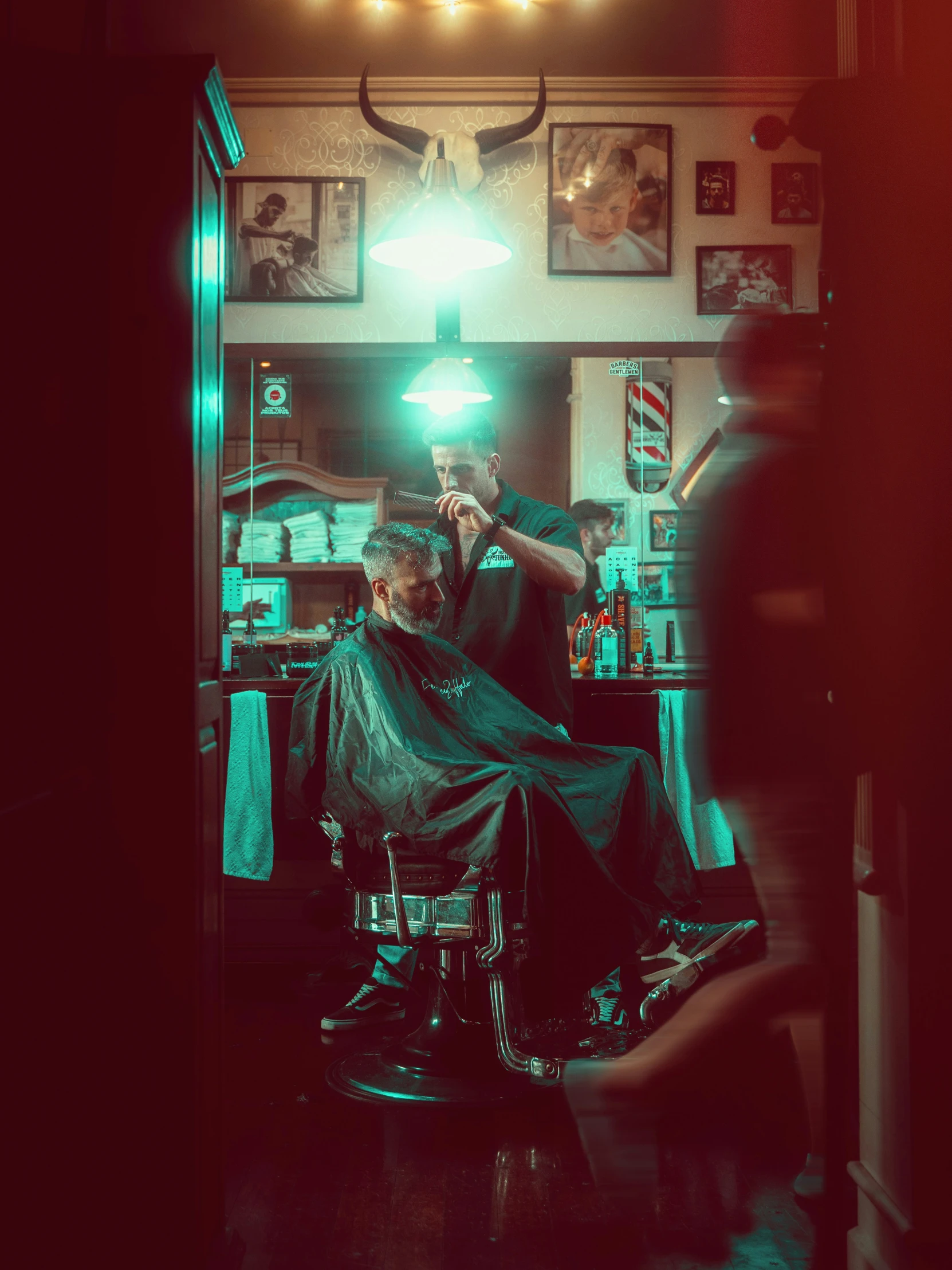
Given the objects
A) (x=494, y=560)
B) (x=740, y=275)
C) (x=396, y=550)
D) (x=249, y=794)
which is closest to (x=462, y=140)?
(x=740, y=275)

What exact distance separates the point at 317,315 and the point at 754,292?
1457mm

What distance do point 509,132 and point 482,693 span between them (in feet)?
6.09

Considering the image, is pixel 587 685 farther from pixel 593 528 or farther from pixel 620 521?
pixel 620 521

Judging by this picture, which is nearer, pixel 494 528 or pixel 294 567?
pixel 494 528

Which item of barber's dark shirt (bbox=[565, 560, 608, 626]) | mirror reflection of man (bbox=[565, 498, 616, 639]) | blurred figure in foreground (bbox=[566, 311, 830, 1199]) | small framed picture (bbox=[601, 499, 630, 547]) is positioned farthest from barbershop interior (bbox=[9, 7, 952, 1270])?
small framed picture (bbox=[601, 499, 630, 547])

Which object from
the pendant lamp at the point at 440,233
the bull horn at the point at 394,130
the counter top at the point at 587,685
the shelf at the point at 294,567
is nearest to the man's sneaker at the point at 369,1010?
the counter top at the point at 587,685

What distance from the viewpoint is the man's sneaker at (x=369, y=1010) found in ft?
8.82

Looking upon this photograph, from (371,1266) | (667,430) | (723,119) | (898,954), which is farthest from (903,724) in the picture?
(667,430)

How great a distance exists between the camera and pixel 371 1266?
1585 millimetres

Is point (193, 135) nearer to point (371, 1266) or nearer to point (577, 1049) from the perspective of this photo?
point (371, 1266)

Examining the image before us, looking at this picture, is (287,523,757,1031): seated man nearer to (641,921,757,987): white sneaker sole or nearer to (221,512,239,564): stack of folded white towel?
(641,921,757,987): white sneaker sole

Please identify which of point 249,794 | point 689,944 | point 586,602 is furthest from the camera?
point 586,602

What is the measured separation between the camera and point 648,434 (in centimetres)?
470

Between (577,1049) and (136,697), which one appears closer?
(136,697)
